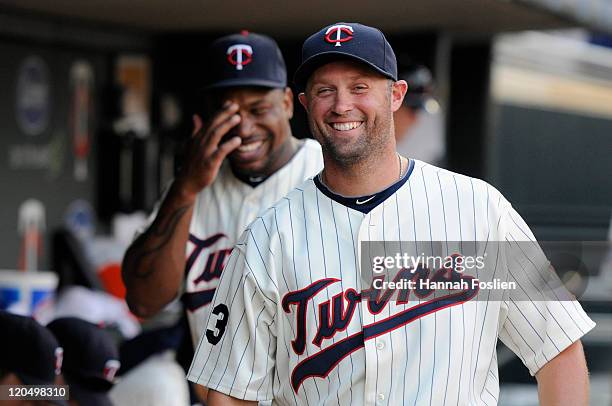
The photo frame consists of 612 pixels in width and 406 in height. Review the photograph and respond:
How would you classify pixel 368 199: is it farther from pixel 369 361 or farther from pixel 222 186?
pixel 222 186

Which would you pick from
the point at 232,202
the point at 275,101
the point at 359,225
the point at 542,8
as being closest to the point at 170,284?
the point at 232,202

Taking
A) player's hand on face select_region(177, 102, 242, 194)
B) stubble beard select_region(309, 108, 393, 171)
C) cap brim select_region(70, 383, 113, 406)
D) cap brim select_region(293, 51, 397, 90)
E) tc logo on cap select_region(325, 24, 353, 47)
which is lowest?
cap brim select_region(70, 383, 113, 406)

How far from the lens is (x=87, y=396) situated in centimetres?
384

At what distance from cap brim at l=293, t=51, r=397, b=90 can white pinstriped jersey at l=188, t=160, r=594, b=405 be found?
27cm

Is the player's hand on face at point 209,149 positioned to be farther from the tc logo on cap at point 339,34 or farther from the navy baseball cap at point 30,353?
the tc logo on cap at point 339,34

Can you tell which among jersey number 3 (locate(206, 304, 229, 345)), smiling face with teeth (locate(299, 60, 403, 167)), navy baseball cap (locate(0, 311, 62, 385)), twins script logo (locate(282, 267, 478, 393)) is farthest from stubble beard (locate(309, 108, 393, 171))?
navy baseball cap (locate(0, 311, 62, 385))

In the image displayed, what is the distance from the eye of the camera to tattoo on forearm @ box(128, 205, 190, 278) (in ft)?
12.5

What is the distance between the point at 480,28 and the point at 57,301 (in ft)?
10.2

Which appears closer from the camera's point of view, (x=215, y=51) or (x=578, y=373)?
(x=578, y=373)

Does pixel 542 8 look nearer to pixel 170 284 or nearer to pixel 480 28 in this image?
pixel 480 28

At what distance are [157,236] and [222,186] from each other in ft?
0.90

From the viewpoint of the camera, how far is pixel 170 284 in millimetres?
3832

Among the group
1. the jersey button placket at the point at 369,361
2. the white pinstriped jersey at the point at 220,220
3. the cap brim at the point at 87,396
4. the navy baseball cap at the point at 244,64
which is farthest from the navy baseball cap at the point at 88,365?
the jersey button placket at the point at 369,361

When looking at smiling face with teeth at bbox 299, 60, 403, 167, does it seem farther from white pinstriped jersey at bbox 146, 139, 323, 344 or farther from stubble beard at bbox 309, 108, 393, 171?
white pinstriped jersey at bbox 146, 139, 323, 344
